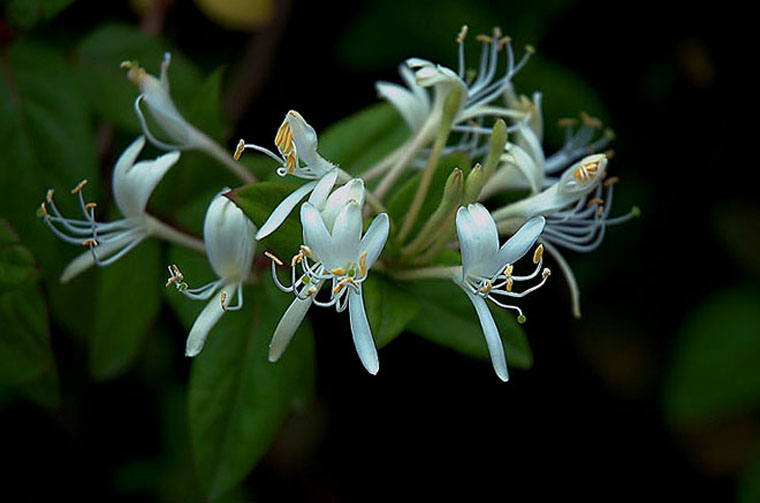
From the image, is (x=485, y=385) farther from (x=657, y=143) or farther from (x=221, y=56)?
(x=221, y=56)

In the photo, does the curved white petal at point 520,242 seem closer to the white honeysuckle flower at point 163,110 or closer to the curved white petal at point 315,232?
the curved white petal at point 315,232

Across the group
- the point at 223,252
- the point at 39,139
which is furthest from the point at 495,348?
the point at 39,139

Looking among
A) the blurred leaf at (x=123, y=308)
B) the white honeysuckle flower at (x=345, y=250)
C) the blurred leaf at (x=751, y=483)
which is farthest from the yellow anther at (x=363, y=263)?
the blurred leaf at (x=751, y=483)

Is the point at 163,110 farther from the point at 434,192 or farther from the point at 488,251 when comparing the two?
the point at 488,251

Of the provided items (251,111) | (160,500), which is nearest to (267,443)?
(160,500)

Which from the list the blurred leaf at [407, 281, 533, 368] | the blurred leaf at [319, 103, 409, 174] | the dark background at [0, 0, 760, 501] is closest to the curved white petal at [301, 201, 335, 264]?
the blurred leaf at [407, 281, 533, 368]

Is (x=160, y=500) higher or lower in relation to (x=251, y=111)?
lower
